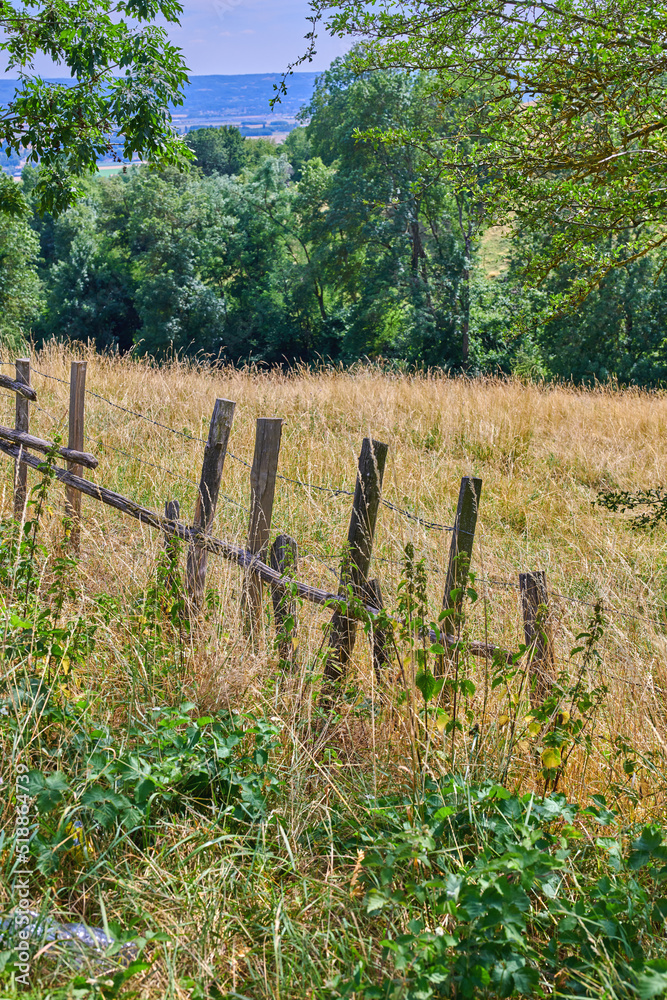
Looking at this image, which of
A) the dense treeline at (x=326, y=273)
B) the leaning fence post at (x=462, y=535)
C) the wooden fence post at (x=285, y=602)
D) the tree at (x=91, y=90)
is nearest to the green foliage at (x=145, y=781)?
the wooden fence post at (x=285, y=602)

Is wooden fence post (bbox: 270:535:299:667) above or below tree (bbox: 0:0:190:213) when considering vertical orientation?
below

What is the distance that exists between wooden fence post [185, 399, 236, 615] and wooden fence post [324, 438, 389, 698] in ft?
2.36

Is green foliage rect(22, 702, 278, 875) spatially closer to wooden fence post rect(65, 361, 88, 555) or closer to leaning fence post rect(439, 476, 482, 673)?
leaning fence post rect(439, 476, 482, 673)

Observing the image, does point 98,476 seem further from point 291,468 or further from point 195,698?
point 195,698

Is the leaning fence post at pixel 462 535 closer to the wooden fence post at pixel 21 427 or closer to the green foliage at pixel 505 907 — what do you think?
the green foliage at pixel 505 907

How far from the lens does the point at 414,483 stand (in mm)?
6496

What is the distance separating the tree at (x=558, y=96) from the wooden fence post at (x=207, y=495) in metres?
2.53

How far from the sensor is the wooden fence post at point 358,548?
9.69 ft

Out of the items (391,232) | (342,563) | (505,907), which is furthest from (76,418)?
(391,232)

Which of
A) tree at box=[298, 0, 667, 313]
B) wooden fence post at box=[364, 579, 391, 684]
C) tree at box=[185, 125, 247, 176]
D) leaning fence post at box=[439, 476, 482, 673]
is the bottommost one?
wooden fence post at box=[364, 579, 391, 684]

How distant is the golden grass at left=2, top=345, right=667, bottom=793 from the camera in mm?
3121

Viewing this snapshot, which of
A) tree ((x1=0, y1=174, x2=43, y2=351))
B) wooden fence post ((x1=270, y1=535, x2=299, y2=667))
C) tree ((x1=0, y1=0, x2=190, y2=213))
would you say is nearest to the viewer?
wooden fence post ((x1=270, y1=535, x2=299, y2=667))

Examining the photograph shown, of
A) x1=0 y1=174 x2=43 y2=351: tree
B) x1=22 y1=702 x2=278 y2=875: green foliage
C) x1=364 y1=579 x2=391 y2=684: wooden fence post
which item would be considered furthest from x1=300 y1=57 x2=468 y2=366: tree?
x1=22 y1=702 x2=278 y2=875: green foliage

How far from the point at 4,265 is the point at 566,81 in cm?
3955
